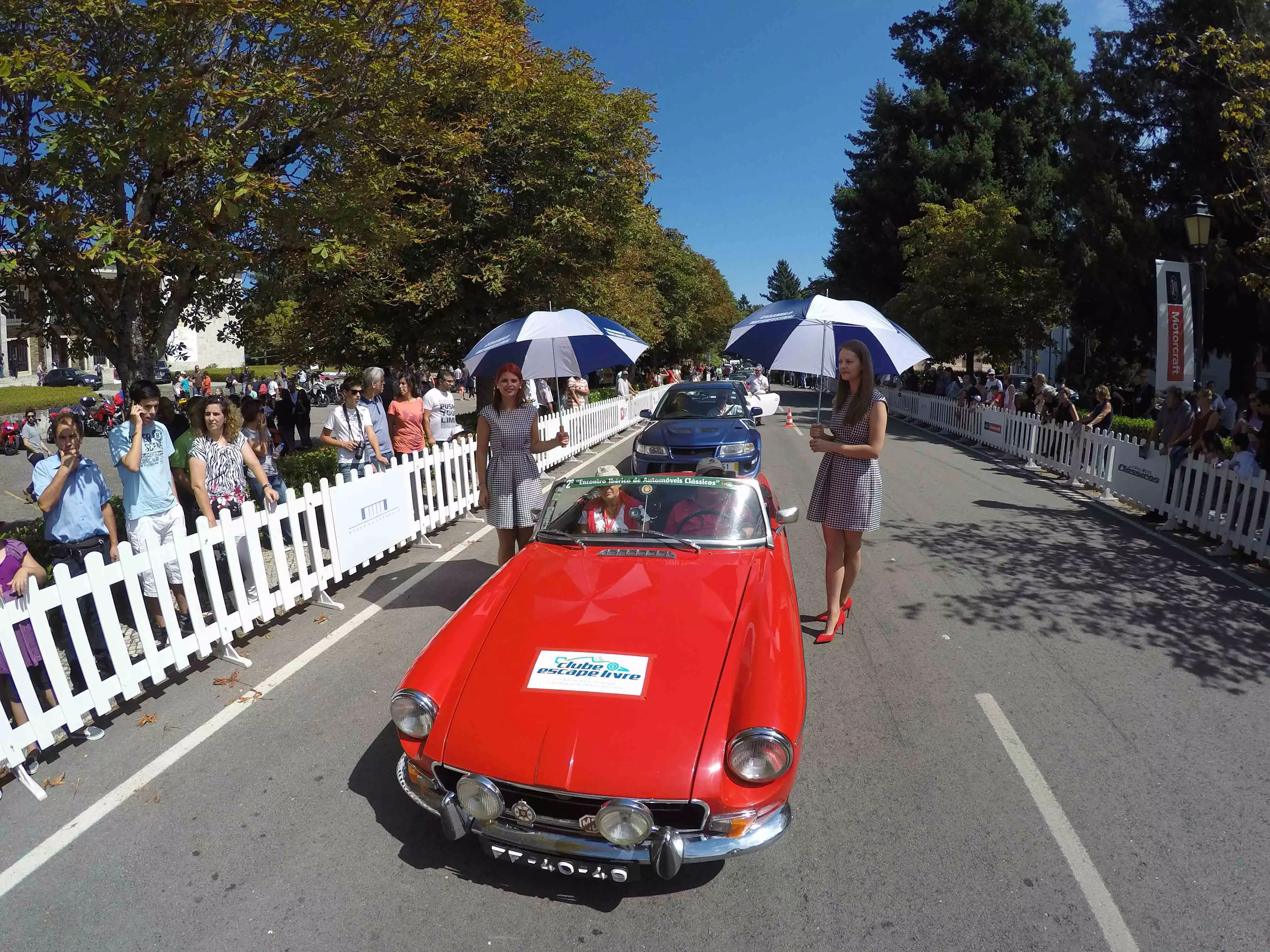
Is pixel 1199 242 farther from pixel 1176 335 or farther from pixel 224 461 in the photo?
pixel 224 461

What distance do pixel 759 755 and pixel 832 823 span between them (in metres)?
0.77

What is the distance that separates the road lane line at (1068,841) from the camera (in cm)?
281

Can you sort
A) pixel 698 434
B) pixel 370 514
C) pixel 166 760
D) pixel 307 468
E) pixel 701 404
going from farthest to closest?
pixel 701 404 → pixel 698 434 → pixel 307 468 → pixel 370 514 → pixel 166 760

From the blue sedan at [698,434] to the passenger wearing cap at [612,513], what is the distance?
5716mm

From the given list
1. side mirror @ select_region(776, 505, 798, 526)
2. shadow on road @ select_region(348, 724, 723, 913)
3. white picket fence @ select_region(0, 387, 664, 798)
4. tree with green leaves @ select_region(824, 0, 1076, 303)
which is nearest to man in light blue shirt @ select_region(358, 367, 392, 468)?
white picket fence @ select_region(0, 387, 664, 798)

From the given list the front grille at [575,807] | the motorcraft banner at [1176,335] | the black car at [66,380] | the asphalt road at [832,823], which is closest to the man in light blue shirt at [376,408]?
the asphalt road at [832,823]

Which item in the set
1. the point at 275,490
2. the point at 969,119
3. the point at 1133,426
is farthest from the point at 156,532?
the point at 969,119

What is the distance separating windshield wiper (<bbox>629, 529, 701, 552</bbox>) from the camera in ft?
14.4

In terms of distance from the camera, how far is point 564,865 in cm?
288

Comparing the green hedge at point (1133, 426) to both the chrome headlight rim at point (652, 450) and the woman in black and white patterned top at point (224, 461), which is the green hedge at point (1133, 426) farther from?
the woman in black and white patterned top at point (224, 461)

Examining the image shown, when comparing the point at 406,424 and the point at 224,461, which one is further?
the point at 406,424

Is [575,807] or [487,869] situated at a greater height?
[575,807]

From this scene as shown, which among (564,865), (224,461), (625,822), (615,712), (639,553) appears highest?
(224,461)

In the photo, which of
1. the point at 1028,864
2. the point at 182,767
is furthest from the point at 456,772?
the point at 1028,864
